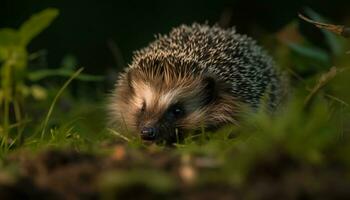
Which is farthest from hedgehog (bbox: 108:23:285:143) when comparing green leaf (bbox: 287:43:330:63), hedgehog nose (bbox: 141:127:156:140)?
green leaf (bbox: 287:43:330:63)

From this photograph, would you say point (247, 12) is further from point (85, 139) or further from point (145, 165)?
point (145, 165)

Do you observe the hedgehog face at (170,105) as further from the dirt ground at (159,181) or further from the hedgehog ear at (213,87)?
the dirt ground at (159,181)

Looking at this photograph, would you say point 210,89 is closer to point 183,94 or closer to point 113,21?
point 183,94

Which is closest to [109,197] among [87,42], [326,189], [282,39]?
[326,189]

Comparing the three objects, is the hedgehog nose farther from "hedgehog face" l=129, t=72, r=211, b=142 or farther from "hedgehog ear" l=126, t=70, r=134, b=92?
"hedgehog ear" l=126, t=70, r=134, b=92

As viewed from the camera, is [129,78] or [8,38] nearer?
[8,38]

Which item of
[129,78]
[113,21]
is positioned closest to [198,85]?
[129,78]

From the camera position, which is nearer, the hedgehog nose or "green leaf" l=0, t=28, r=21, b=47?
"green leaf" l=0, t=28, r=21, b=47

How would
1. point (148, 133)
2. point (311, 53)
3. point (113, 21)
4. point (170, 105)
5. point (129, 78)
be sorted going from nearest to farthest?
point (148, 133)
point (170, 105)
point (129, 78)
point (311, 53)
point (113, 21)

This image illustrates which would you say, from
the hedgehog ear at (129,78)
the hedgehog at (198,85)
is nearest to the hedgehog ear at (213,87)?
the hedgehog at (198,85)
